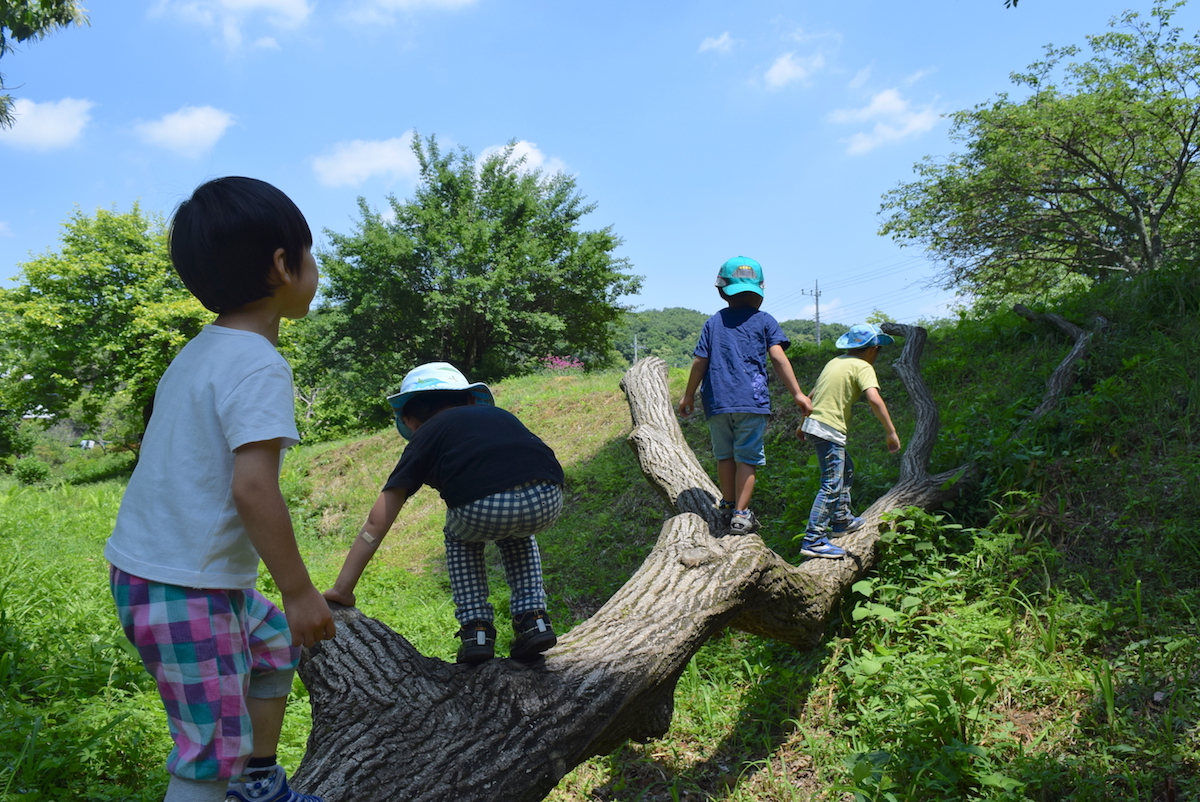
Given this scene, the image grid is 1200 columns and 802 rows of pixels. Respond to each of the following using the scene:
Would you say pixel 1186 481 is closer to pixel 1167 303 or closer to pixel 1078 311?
pixel 1167 303

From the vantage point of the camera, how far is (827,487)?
415 cm

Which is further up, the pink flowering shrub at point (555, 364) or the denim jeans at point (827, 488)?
the pink flowering shrub at point (555, 364)

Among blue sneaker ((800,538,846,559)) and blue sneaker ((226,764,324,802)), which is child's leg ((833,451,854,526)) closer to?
blue sneaker ((800,538,846,559))

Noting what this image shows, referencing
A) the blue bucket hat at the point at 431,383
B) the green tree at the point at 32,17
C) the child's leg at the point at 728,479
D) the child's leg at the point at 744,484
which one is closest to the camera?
the blue bucket hat at the point at 431,383

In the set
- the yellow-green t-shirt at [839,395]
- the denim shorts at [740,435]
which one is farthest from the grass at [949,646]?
the denim shorts at [740,435]

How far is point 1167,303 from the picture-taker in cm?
598

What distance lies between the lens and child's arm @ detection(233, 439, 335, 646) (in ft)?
4.73

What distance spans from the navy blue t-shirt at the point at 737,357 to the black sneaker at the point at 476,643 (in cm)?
201

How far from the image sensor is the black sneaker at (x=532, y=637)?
241 cm

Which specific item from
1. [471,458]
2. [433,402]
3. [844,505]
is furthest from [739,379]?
[471,458]

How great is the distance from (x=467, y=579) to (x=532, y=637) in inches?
16.6

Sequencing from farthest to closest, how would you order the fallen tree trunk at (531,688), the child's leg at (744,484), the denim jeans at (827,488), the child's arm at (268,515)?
the denim jeans at (827,488)
the child's leg at (744,484)
the fallen tree trunk at (531,688)
the child's arm at (268,515)

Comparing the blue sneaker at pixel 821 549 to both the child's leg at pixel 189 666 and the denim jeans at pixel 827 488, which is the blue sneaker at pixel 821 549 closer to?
the denim jeans at pixel 827 488

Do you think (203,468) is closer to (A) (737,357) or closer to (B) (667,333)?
(A) (737,357)
